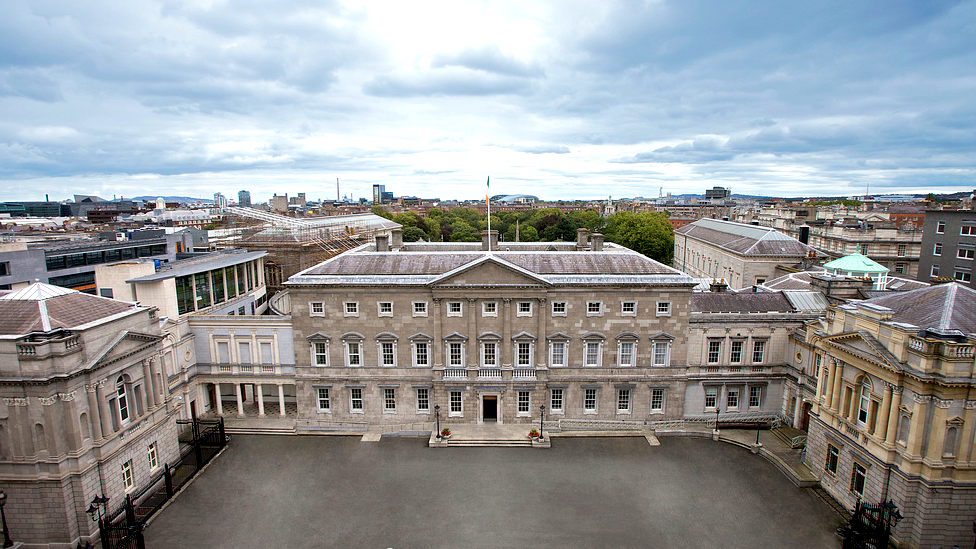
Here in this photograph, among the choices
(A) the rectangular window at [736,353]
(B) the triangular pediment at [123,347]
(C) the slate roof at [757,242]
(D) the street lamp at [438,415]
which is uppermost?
(C) the slate roof at [757,242]

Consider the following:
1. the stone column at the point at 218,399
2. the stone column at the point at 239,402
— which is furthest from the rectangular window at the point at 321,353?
the stone column at the point at 218,399

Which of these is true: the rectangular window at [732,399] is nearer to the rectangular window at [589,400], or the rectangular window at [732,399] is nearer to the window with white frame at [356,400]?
the rectangular window at [589,400]

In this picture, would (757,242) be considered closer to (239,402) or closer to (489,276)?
(489,276)

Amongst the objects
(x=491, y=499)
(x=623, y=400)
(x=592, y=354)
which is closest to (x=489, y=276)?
(x=592, y=354)

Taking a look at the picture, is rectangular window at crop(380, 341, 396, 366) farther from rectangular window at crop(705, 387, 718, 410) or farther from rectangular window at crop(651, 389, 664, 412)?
rectangular window at crop(705, 387, 718, 410)

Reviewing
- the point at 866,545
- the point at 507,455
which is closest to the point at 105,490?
the point at 507,455

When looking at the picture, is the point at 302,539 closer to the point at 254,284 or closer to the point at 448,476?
the point at 448,476
